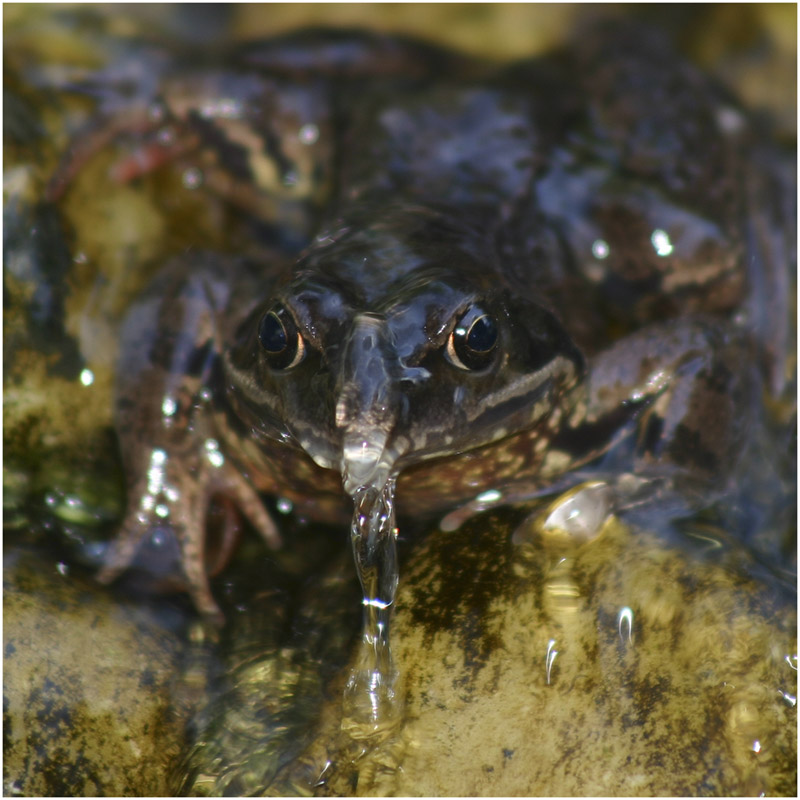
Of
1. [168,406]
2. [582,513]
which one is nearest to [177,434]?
[168,406]

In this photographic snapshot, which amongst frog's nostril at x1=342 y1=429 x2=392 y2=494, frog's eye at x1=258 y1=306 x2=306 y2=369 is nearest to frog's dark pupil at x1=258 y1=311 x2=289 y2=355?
frog's eye at x1=258 y1=306 x2=306 y2=369

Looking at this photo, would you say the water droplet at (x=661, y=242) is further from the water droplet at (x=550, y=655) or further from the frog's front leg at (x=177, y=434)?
the water droplet at (x=550, y=655)

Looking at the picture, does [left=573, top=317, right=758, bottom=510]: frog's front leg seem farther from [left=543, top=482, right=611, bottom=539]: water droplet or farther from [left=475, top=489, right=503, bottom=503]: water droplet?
[left=475, top=489, right=503, bottom=503]: water droplet

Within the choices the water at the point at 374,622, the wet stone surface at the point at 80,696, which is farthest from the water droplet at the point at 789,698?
the wet stone surface at the point at 80,696

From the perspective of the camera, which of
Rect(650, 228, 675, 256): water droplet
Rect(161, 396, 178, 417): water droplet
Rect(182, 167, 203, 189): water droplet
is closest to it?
Rect(161, 396, 178, 417): water droplet

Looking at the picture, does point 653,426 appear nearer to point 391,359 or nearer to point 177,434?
point 391,359

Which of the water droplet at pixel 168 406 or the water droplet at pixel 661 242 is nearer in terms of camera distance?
the water droplet at pixel 168 406
